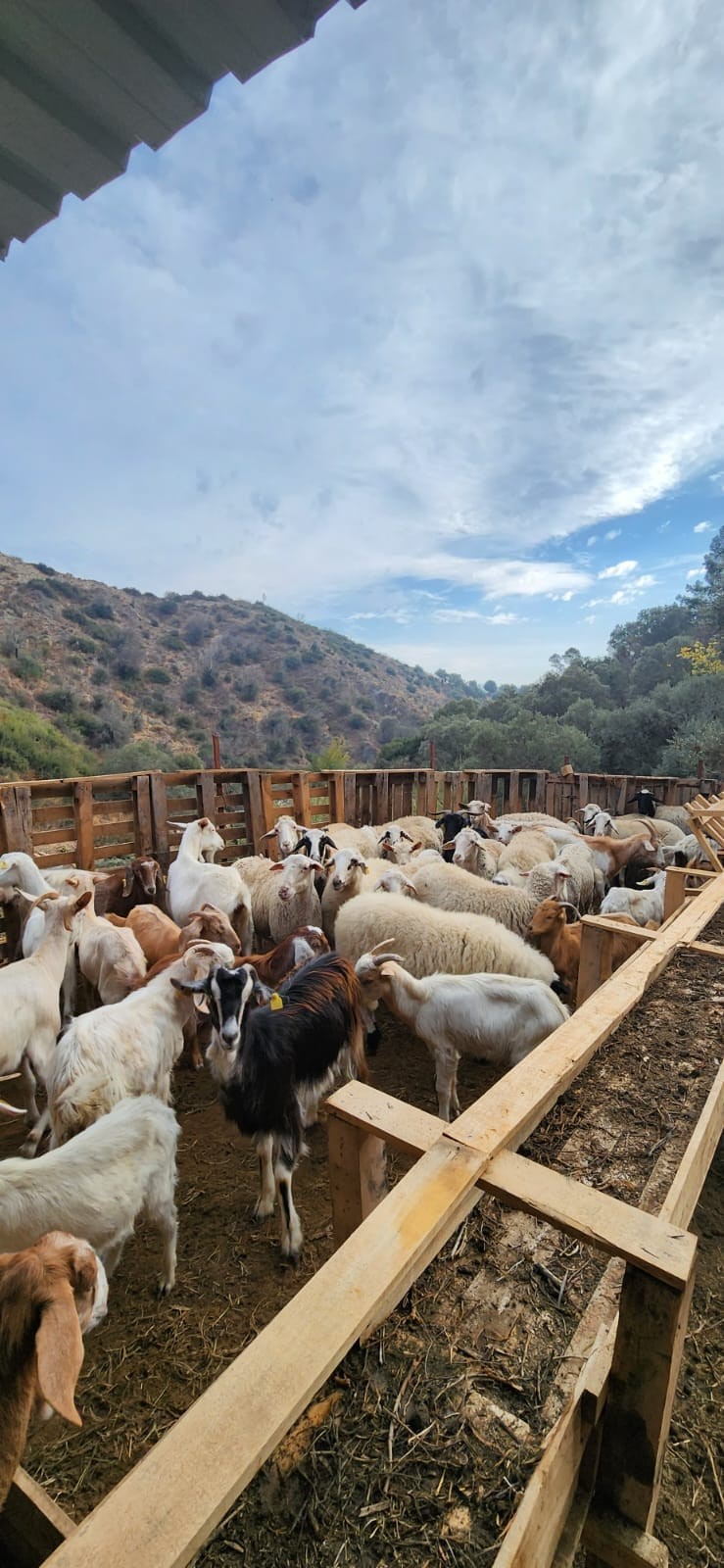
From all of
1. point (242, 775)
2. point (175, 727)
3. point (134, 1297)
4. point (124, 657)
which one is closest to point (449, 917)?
point (134, 1297)

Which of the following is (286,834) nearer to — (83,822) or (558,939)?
(83,822)

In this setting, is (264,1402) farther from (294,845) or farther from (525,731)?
(525,731)

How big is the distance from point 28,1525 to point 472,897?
582 cm

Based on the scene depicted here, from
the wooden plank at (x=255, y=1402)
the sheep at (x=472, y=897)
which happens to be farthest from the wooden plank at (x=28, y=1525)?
the sheep at (x=472, y=897)

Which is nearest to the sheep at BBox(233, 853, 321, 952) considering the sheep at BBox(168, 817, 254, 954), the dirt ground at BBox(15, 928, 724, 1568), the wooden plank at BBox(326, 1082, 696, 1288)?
the sheep at BBox(168, 817, 254, 954)

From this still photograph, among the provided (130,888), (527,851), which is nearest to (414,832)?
(527,851)

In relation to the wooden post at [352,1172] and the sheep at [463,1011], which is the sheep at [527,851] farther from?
the wooden post at [352,1172]

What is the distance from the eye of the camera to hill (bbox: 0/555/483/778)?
91.2 ft

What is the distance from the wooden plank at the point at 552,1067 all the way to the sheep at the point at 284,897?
4.09 meters

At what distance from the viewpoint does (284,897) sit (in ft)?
21.7

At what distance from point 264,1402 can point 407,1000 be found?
11.5 feet

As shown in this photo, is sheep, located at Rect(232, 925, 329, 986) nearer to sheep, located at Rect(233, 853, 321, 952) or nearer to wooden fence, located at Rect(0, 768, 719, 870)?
sheep, located at Rect(233, 853, 321, 952)

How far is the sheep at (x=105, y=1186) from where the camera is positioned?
98.3 inches

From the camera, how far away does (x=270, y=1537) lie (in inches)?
39.1
